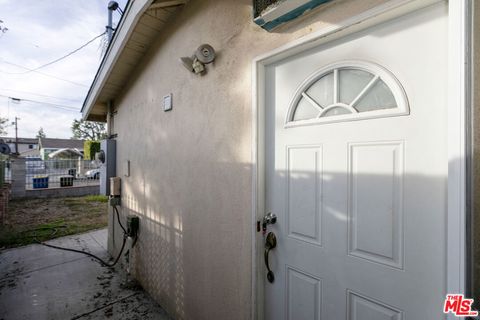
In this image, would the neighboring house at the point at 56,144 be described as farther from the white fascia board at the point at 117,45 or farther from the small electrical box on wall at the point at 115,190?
the small electrical box on wall at the point at 115,190

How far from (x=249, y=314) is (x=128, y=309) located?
193 centimetres

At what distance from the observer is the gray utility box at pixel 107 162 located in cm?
409

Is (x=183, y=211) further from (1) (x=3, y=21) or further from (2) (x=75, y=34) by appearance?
(2) (x=75, y=34)

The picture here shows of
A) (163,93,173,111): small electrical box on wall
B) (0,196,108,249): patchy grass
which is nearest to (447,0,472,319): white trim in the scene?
(163,93,173,111): small electrical box on wall

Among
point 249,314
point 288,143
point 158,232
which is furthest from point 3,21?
point 249,314

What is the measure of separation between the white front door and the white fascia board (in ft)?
5.61

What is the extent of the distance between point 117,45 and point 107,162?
6.72 ft

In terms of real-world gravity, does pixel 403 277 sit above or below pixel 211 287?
above

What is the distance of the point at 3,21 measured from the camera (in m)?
3.80

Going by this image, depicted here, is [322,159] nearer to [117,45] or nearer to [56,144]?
[117,45]

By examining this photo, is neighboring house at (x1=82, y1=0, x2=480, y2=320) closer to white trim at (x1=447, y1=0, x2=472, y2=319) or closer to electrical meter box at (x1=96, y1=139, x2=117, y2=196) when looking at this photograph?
white trim at (x1=447, y1=0, x2=472, y2=319)

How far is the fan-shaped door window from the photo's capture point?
1.17 meters

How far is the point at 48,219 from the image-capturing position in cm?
689

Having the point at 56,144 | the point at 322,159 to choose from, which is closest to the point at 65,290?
the point at 322,159
